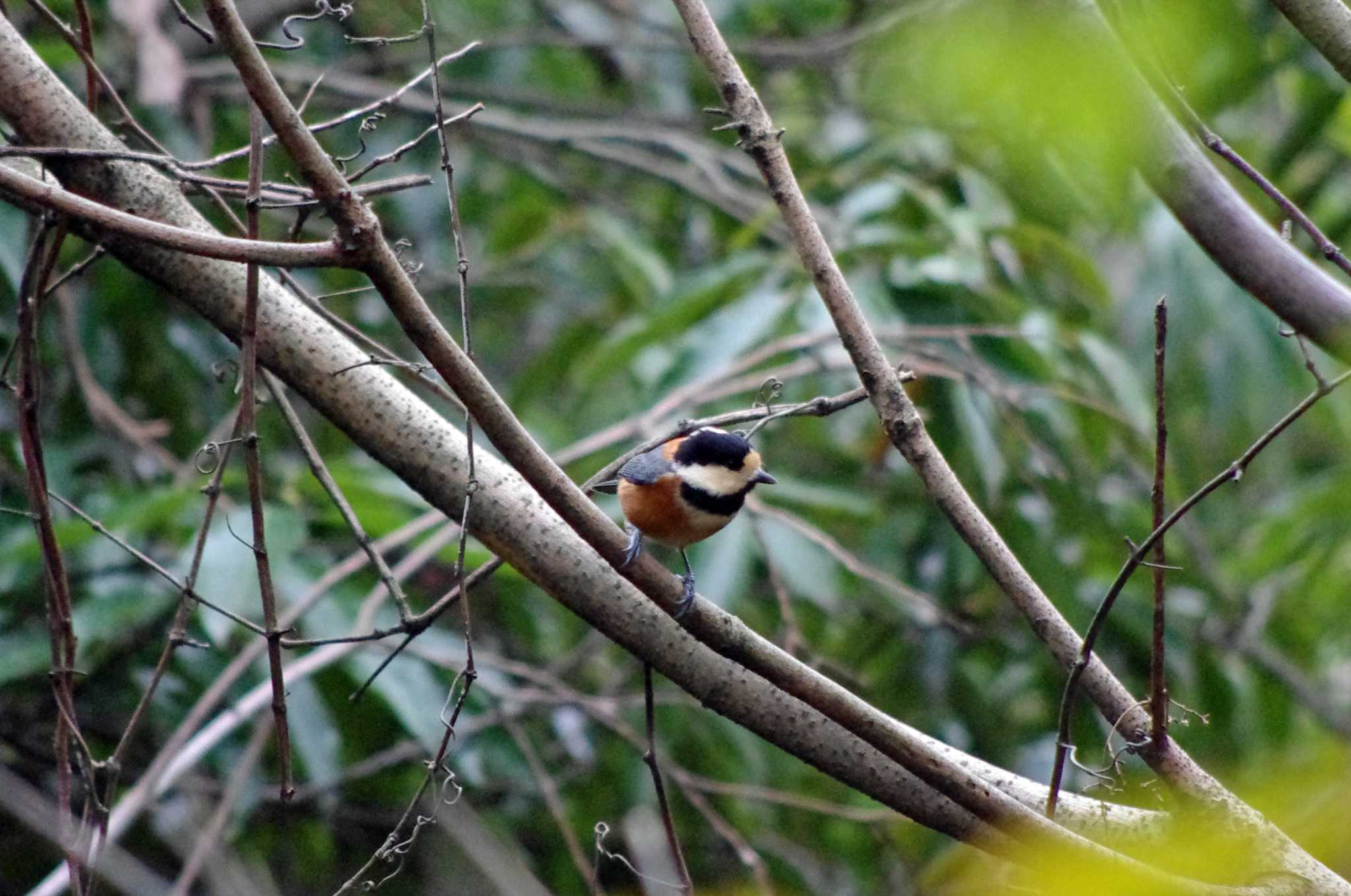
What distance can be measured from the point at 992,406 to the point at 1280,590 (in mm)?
1706

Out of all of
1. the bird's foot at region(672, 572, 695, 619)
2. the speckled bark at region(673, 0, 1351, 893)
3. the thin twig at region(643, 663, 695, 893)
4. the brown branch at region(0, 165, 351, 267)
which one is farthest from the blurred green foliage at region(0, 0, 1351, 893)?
the brown branch at region(0, 165, 351, 267)

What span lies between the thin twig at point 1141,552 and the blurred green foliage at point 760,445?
0.54 m

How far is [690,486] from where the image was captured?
96.7 inches

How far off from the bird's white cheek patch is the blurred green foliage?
1.39 feet

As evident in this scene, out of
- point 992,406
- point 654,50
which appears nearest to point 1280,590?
point 992,406

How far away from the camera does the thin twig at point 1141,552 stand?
142 cm

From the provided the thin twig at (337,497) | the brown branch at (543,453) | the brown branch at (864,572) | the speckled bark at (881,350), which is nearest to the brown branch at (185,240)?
the brown branch at (543,453)

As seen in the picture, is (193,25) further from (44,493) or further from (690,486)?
(690,486)

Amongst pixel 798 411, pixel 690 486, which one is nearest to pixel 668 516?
pixel 690 486

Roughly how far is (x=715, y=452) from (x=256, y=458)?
0.99m

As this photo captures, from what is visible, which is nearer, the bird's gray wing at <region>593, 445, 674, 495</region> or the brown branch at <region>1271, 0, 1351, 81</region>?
the brown branch at <region>1271, 0, 1351, 81</region>

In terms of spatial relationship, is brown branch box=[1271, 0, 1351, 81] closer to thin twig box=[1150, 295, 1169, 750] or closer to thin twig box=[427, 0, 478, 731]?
thin twig box=[1150, 295, 1169, 750]

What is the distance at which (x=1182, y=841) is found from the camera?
1.16 meters

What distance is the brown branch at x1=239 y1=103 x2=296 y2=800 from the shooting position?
5.54 ft
